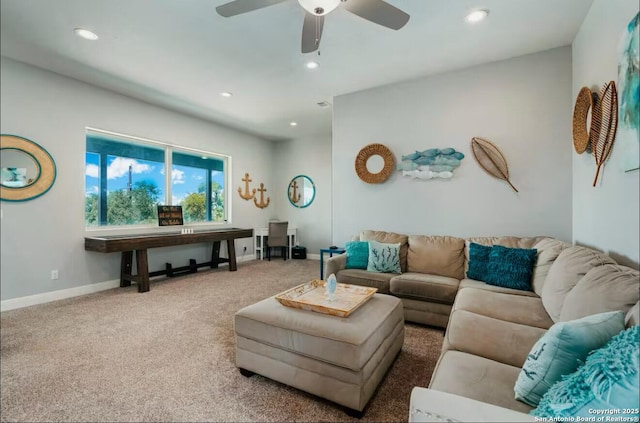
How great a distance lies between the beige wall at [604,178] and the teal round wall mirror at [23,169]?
528cm

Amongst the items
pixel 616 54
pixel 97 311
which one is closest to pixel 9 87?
pixel 97 311

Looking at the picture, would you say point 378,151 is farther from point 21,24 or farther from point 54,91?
point 54,91

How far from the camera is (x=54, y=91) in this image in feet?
11.5

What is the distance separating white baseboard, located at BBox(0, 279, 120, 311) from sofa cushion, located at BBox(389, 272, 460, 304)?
3828 mm

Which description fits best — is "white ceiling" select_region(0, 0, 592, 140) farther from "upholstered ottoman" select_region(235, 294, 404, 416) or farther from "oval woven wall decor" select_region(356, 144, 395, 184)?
"upholstered ottoman" select_region(235, 294, 404, 416)

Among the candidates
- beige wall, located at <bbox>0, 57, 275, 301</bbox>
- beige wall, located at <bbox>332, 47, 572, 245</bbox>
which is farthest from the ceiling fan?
beige wall, located at <bbox>0, 57, 275, 301</bbox>

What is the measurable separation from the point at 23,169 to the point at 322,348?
3959 mm

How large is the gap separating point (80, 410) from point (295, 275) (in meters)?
3.38

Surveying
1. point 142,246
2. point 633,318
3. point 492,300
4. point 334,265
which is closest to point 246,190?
point 142,246

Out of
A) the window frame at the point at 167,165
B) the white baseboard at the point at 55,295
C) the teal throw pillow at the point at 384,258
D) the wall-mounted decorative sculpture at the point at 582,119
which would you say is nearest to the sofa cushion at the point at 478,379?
the teal throw pillow at the point at 384,258

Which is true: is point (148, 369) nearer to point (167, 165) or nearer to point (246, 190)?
point (167, 165)

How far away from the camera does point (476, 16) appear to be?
2432 millimetres

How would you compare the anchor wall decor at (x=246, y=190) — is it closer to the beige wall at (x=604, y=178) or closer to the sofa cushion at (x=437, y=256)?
the sofa cushion at (x=437, y=256)

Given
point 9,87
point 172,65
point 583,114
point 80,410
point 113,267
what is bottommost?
point 80,410
